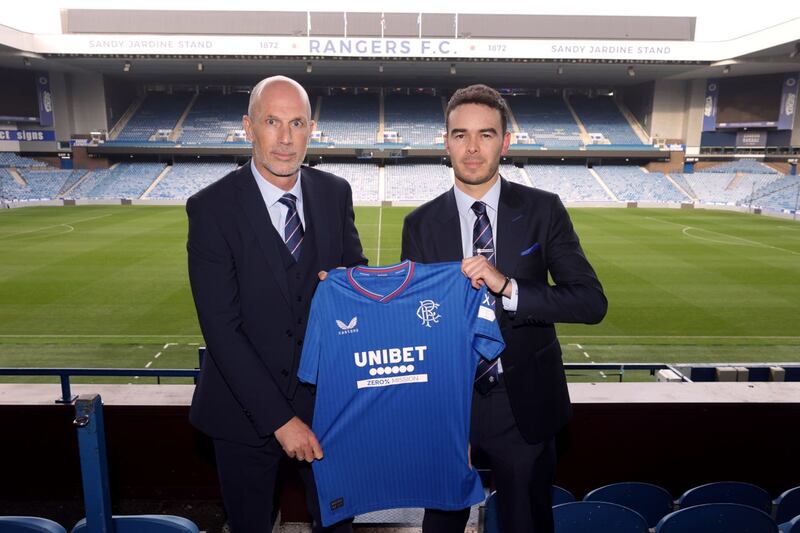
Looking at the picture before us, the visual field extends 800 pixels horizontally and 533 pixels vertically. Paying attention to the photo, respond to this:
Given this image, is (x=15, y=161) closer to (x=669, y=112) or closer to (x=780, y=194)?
(x=669, y=112)

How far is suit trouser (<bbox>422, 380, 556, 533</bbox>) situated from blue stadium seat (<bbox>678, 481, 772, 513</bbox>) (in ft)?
2.88

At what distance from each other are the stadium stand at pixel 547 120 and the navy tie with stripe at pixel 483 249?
151ft

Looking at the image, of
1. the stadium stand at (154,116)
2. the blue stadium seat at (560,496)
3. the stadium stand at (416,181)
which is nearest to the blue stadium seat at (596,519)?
the blue stadium seat at (560,496)

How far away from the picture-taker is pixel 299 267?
8.03 feet

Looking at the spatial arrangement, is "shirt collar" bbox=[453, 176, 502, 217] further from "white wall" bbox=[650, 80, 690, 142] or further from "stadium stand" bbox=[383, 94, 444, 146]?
"white wall" bbox=[650, 80, 690, 142]

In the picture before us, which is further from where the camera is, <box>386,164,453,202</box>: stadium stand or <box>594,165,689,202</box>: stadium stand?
<box>386,164,453,202</box>: stadium stand

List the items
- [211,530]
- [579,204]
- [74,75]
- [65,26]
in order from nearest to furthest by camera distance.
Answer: [211,530]
[579,204]
[74,75]
[65,26]

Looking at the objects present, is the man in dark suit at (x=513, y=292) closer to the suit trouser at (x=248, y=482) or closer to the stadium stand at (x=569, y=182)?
the suit trouser at (x=248, y=482)

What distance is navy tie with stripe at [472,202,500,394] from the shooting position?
2.50 m

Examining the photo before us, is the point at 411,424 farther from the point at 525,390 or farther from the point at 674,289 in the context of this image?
the point at 674,289

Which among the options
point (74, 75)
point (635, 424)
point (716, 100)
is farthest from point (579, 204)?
point (74, 75)

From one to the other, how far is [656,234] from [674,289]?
34.1ft

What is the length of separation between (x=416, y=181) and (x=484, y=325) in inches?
1651

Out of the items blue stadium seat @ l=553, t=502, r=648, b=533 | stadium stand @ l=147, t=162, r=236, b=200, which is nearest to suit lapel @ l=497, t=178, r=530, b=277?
blue stadium seat @ l=553, t=502, r=648, b=533
